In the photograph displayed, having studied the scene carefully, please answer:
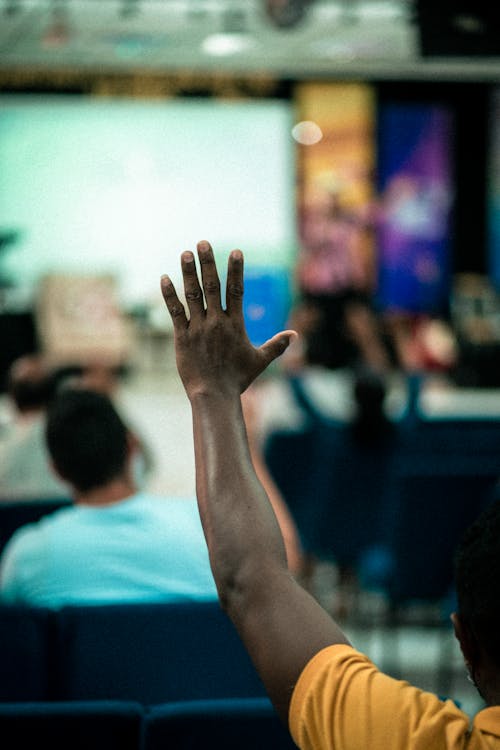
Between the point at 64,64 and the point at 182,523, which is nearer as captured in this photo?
the point at 182,523

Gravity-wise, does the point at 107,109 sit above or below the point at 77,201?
above

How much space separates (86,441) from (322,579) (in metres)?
3.32

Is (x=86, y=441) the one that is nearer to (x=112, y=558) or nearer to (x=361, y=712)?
(x=112, y=558)

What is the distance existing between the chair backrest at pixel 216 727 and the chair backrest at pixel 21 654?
531 millimetres

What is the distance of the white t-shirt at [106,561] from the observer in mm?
2004

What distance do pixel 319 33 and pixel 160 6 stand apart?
1.55 meters

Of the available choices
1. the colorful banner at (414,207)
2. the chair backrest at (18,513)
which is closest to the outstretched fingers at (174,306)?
the chair backrest at (18,513)

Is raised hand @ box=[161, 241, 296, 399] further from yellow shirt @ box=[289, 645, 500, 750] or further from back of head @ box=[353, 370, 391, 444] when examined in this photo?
back of head @ box=[353, 370, 391, 444]

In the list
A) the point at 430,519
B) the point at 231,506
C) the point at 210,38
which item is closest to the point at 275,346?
the point at 231,506

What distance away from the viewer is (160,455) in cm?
747

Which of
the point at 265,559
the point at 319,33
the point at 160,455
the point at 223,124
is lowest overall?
the point at 160,455

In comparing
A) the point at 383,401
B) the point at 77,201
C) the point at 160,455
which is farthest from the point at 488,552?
the point at 77,201

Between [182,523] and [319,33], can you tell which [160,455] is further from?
[182,523]

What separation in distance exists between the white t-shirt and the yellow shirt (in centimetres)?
105
